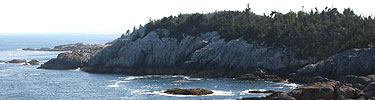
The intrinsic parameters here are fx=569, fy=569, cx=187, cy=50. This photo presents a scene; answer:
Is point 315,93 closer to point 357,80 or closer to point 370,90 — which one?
point 370,90

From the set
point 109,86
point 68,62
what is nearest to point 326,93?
point 109,86

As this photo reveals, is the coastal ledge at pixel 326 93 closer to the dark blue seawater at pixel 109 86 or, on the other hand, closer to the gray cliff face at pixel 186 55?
the dark blue seawater at pixel 109 86

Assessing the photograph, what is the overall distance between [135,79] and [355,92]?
56191mm

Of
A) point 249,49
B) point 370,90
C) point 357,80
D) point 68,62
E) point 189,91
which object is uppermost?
point 249,49

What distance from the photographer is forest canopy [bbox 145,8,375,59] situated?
12738 centimetres

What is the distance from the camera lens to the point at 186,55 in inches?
5497

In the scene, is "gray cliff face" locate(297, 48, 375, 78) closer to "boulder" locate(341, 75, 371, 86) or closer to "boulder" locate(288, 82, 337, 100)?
"boulder" locate(341, 75, 371, 86)

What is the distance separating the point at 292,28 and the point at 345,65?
106 ft

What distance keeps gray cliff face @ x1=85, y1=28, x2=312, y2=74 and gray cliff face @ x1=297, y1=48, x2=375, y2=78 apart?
8812 mm

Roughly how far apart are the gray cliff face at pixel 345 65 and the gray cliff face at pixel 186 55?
881 cm

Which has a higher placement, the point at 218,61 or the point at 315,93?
the point at 218,61

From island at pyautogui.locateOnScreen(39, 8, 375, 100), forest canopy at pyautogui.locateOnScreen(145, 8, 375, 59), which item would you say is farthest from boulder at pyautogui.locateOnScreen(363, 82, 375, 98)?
forest canopy at pyautogui.locateOnScreen(145, 8, 375, 59)

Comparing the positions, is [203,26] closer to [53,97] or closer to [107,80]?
[107,80]

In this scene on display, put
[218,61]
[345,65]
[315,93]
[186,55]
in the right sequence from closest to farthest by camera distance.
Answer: [315,93] < [345,65] < [218,61] < [186,55]
